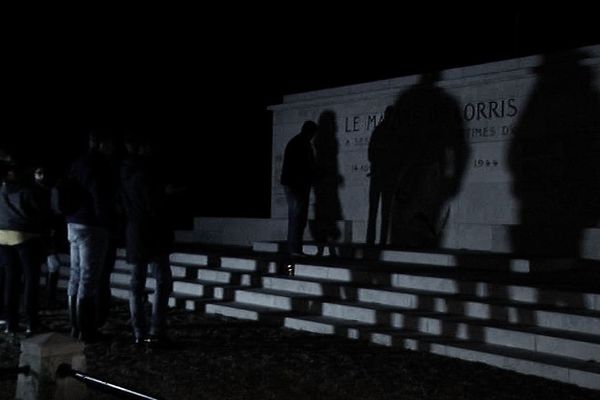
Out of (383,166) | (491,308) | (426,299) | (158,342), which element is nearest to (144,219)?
(158,342)

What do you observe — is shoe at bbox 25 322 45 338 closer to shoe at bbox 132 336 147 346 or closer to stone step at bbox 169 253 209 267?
shoe at bbox 132 336 147 346

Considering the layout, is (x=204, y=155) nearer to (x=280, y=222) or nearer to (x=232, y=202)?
(x=232, y=202)

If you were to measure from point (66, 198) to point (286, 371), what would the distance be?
8.52 ft

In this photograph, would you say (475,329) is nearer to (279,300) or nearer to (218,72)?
(279,300)

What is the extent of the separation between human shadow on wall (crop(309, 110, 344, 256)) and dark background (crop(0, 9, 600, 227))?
7338 millimetres

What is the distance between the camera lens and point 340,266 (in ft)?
31.2

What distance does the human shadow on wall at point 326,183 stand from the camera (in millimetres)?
12273

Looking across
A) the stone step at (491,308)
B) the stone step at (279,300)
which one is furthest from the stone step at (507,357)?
the stone step at (279,300)

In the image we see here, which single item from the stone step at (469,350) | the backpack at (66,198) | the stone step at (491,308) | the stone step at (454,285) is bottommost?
the stone step at (469,350)

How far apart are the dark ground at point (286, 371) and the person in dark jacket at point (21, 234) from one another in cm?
43

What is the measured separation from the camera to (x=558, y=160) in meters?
9.74

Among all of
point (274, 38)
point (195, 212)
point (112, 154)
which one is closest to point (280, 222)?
point (112, 154)

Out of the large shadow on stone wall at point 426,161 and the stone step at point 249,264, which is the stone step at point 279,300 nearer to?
the stone step at point 249,264

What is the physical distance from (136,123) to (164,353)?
55.2ft
